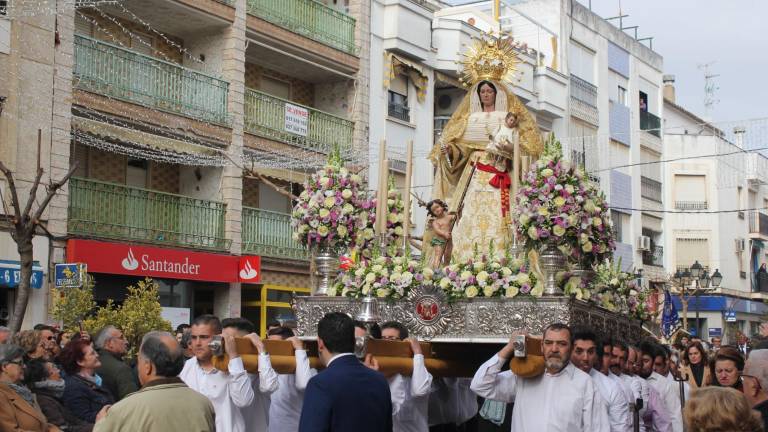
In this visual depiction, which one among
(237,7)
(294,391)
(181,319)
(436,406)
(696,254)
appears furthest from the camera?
(696,254)

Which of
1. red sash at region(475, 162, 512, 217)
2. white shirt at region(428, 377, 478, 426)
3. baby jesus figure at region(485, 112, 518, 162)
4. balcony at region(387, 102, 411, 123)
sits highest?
balcony at region(387, 102, 411, 123)

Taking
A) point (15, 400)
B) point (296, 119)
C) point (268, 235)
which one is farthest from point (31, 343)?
point (296, 119)

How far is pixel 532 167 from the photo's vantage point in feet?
32.9

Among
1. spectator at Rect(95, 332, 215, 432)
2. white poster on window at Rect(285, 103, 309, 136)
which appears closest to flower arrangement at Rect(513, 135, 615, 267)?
spectator at Rect(95, 332, 215, 432)

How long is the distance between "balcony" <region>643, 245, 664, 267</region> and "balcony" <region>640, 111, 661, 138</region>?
4.39m

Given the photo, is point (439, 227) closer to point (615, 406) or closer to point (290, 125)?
point (615, 406)

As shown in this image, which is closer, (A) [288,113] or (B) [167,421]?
(B) [167,421]

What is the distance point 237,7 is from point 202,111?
2425 millimetres

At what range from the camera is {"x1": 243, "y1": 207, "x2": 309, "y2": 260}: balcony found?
2469cm

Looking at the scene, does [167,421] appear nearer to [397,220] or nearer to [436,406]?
[436,406]

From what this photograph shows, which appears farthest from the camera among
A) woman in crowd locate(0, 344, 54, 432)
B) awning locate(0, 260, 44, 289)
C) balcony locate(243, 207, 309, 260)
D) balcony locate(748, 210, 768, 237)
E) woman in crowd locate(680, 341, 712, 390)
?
balcony locate(748, 210, 768, 237)

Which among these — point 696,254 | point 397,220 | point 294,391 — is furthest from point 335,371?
point 696,254

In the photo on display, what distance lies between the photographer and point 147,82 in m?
21.9

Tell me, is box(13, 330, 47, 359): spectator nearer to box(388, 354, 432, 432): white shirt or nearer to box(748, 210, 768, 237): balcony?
box(388, 354, 432, 432): white shirt
